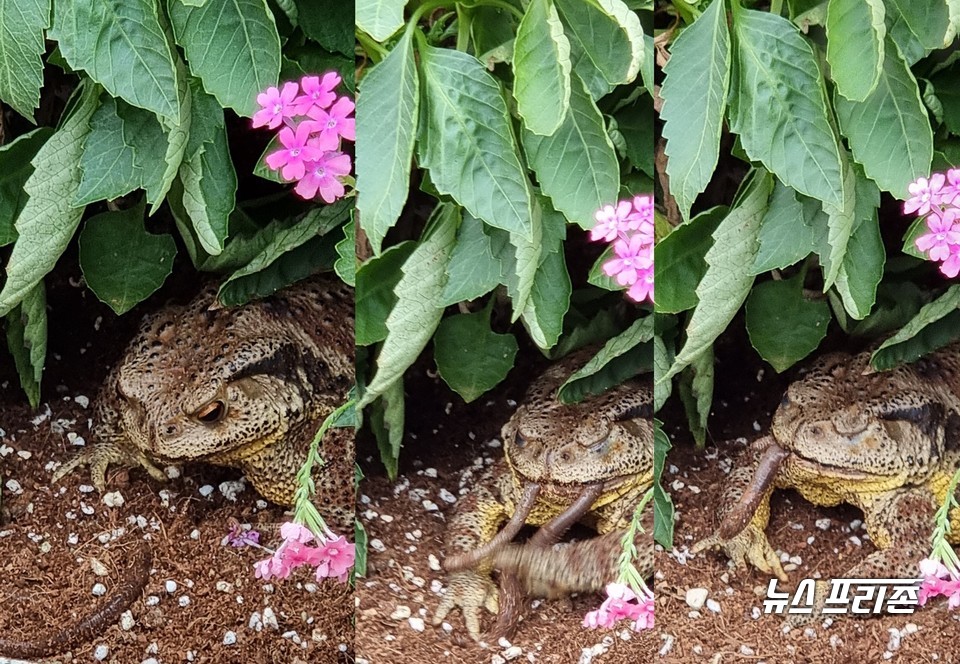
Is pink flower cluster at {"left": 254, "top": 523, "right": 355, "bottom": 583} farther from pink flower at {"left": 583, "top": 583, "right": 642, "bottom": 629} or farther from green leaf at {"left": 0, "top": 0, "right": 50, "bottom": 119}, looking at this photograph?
green leaf at {"left": 0, "top": 0, "right": 50, "bottom": 119}

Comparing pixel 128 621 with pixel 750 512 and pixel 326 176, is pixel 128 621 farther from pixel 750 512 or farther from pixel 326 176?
pixel 750 512

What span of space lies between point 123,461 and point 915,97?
1.25m

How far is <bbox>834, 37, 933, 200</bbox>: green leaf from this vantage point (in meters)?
1.34

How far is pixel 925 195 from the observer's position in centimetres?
140

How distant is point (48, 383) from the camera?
155 cm

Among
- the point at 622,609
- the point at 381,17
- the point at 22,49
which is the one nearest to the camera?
the point at 381,17

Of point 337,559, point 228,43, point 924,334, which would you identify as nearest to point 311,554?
point 337,559

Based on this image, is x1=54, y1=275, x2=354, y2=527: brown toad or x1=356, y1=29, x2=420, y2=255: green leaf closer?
x1=356, y1=29, x2=420, y2=255: green leaf

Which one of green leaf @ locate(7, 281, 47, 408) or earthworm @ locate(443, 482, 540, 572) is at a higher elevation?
green leaf @ locate(7, 281, 47, 408)

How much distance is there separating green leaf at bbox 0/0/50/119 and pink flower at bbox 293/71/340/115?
0.34m

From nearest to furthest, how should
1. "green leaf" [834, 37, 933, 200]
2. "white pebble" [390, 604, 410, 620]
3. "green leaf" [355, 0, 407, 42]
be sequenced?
"green leaf" [355, 0, 407, 42], "green leaf" [834, 37, 933, 200], "white pebble" [390, 604, 410, 620]

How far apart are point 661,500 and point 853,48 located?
26.1 inches

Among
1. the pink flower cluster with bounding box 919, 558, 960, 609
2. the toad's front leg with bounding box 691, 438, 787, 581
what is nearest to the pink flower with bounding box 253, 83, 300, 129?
the toad's front leg with bounding box 691, 438, 787, 581

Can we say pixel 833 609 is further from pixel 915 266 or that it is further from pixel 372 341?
pixel 372 341
